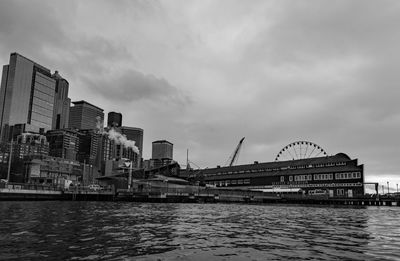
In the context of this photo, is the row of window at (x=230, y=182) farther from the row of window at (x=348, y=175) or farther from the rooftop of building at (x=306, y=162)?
the row of window at (x=348, y=175)

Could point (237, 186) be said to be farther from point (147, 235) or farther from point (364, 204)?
point (147, 235)

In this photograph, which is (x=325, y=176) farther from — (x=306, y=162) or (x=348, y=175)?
(x=306, y=162)

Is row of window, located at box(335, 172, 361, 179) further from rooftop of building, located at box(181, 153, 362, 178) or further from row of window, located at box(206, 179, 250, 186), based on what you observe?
row of window, located at box(206, 179, 250, 186)

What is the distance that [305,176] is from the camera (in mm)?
157875

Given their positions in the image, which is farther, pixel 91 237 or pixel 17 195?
pixel 17 195

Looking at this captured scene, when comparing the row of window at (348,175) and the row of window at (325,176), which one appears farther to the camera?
the row of window at (325,176)

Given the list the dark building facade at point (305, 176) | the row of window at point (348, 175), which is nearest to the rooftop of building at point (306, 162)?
the dark building facade at point (305, 176)

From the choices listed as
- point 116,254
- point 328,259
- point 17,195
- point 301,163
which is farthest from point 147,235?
point 301,163

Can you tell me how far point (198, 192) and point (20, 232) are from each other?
347ft

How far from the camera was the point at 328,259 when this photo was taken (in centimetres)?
1866

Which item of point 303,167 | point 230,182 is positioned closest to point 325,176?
point 303,167

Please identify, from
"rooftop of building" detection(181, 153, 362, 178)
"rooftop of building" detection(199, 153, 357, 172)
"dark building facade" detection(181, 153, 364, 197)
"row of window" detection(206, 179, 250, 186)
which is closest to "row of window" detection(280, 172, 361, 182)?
"dark building facade" detection(181, 153, 364, 197)

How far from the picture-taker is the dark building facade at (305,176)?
142 m

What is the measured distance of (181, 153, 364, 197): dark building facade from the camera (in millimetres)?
142125
